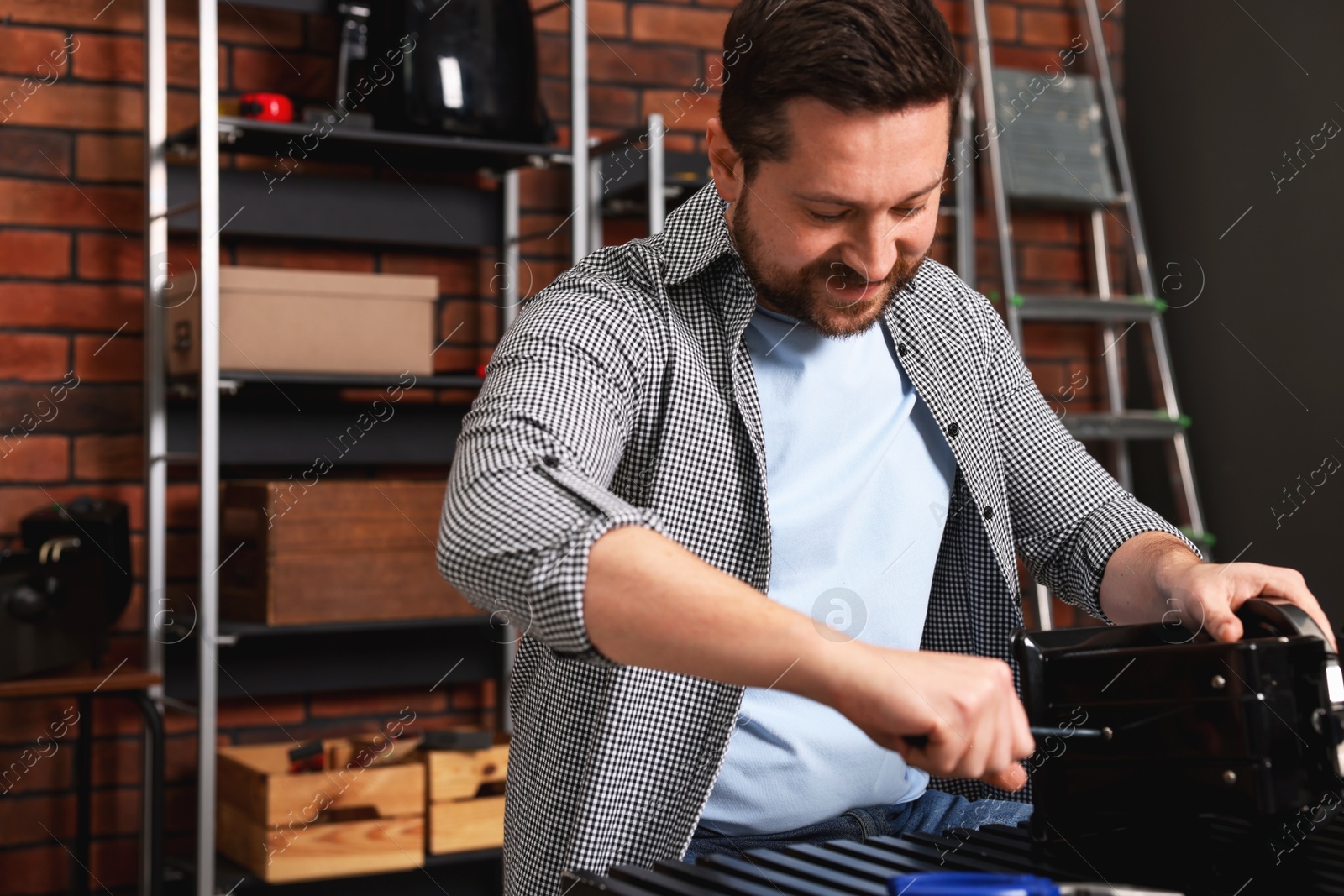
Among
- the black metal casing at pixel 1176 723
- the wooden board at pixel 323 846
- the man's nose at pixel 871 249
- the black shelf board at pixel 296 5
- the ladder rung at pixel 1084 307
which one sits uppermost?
the black shelf board at pixel 296 5

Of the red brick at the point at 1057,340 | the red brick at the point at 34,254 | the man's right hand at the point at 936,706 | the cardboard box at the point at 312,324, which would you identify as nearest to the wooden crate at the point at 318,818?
the cardboard box at the point at 312,324

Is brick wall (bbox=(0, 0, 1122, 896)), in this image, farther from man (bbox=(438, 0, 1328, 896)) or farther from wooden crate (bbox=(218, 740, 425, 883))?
man (bbox=(438, 0, 1328, 896))

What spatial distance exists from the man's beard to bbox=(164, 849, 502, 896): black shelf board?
1.43 meters

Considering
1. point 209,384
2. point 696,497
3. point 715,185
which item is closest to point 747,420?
point 696,497

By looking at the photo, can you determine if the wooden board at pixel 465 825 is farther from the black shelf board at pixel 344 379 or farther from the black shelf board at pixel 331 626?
the black shelf board at pixel 344 379

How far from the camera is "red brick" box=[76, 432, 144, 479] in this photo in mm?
2404

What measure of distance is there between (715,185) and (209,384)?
1.22m

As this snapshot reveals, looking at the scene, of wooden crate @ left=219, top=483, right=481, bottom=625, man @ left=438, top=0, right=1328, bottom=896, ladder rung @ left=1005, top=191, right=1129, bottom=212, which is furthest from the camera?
ladder rung @ left=1005, top=191, right=1129, bottom=212

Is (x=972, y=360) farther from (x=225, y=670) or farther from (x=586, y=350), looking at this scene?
(x=225, y=670)

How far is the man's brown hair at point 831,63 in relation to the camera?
1067 millimetres

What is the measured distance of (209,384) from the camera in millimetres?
2160

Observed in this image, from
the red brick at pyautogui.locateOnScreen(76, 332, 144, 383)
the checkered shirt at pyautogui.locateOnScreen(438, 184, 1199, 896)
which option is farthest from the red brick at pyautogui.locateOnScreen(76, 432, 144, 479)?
the checkered shirt at pyautogui.locateOnScreen(438, 184, 1199, 896)

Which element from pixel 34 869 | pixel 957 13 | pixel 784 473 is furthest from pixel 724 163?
pixel 957 13

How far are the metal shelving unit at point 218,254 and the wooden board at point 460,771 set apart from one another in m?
0.12
